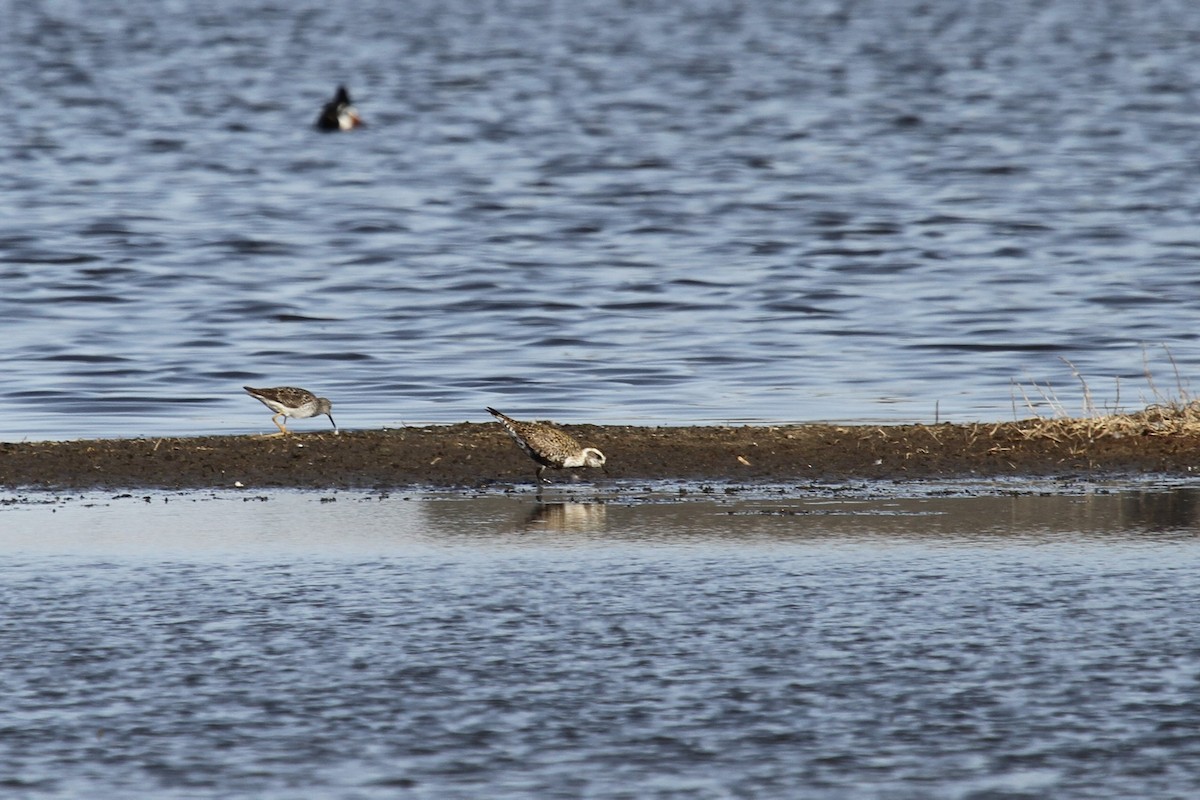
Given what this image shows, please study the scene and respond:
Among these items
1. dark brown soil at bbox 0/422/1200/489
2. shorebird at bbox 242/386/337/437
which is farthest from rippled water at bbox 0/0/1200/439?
dark brown soil at bbox 0/422/1200/489

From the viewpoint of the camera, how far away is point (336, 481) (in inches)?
489

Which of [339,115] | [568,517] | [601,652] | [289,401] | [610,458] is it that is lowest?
[601,652]

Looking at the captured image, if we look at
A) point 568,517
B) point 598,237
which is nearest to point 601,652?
point 568,517

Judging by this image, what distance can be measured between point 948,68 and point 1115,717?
206 ft

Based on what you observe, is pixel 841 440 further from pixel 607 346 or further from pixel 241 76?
pixel 241 76

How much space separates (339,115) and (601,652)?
4269cm

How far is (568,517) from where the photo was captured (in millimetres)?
11078

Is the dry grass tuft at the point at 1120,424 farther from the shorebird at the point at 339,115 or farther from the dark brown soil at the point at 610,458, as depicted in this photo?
the shorebird at the point at 339,115

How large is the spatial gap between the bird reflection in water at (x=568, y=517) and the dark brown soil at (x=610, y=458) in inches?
37.4

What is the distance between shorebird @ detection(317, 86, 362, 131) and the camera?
49531 mm

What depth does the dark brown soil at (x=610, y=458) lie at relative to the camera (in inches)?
492

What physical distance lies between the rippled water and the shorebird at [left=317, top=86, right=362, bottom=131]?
1276mm

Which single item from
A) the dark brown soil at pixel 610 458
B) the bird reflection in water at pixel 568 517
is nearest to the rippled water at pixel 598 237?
the dark brown soil at pixel 610 458

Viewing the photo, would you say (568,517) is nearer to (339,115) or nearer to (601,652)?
(601,652)
